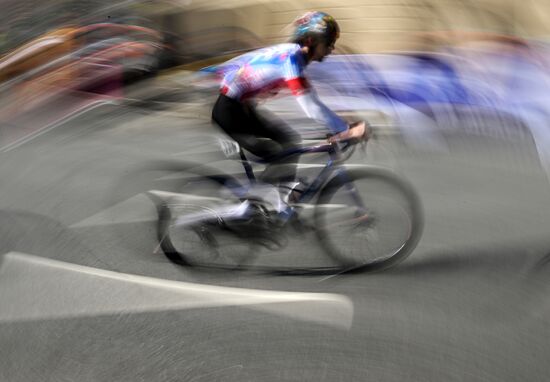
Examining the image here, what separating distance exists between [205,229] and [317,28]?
1.59 metres

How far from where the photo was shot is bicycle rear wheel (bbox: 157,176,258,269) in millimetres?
4578

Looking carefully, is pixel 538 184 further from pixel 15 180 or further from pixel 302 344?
pixel 15 180

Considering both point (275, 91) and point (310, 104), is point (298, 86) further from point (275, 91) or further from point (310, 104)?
point (275, 91)

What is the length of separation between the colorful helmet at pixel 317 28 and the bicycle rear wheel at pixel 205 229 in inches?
44.4

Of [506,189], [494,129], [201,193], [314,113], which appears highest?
[314,113]

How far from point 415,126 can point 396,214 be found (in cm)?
497

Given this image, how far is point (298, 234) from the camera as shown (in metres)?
4.59

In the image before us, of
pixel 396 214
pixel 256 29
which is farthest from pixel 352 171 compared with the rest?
pixel 256 29

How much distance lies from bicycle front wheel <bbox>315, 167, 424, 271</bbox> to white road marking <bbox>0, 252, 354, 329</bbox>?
1.67 ft

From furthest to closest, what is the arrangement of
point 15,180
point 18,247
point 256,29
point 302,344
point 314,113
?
1. point 256,29
2. point 15,180
3. point 18,247
4. point 314,113
5. point 302,344

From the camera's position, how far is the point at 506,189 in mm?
6402

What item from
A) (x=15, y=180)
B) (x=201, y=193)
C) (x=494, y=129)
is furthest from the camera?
(x=494, y=129)

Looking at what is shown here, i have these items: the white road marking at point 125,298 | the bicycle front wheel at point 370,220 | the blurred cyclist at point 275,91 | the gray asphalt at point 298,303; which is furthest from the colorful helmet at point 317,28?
the white road marking at point 125,298

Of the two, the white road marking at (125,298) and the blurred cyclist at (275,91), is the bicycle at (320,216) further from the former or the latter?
the white road marking at (125,298)
